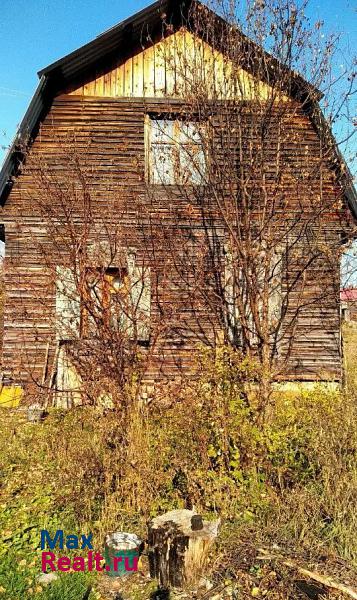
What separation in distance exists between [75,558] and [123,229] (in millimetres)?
5884

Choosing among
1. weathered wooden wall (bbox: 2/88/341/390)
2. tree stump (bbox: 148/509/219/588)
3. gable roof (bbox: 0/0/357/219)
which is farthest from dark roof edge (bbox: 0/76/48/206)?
tree stump (bbox: 148/509/219/588)

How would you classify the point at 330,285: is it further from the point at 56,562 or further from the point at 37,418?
the point at 56,562

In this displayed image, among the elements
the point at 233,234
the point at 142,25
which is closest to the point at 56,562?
the point at 233,234

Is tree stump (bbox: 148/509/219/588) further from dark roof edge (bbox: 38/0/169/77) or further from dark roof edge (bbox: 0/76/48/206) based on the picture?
dark roof edge (bbox: 38/0/169/77)

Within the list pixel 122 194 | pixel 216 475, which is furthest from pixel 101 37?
pixel 216 475

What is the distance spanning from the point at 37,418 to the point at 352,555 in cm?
539

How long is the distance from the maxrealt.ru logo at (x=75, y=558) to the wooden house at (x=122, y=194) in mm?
4639

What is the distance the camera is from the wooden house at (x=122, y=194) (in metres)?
8.62

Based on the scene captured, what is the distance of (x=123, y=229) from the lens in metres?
8.59

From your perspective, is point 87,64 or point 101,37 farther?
point 87,64

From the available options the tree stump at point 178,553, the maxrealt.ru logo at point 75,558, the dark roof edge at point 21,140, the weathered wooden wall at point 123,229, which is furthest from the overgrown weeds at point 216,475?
the dark roof edge at point 21,140

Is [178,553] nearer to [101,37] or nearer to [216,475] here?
[216,475]

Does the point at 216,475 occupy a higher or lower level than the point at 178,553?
higher

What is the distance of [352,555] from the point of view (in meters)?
3.51
